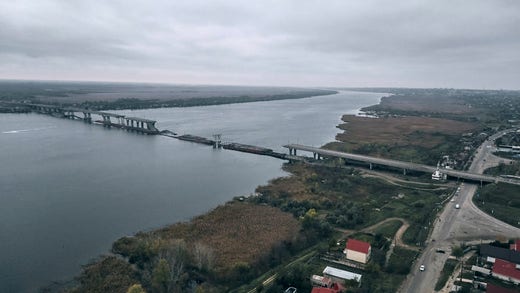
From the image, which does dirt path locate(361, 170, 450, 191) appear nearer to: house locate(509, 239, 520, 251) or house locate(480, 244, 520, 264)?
house locate(509, 239, 520, 251)

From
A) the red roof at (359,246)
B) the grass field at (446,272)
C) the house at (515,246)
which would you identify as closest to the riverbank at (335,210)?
the red roof at (359,246)

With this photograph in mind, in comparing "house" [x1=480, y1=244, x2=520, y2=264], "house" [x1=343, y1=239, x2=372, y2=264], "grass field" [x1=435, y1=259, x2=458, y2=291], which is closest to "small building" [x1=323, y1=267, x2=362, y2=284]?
"house" [x1=343, y1=239, x2=372, y2=264]

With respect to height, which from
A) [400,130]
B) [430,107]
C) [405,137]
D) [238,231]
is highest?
[430,107]

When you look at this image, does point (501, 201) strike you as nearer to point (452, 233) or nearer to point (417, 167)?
point (452, 233)

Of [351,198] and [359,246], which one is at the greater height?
[359,246]

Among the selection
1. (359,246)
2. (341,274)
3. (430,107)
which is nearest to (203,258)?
(341,274)

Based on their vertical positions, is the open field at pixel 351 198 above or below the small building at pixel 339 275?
above

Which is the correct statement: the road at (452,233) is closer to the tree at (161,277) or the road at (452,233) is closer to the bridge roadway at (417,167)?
the bridge roadway at (417,167)
